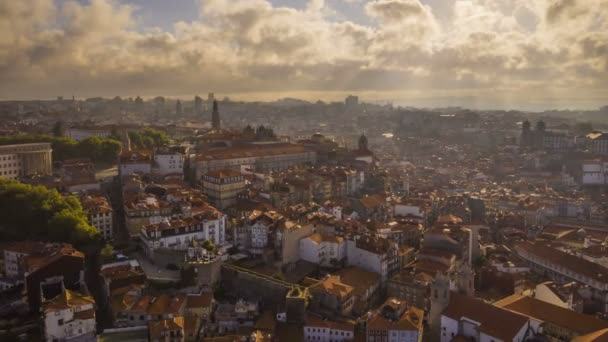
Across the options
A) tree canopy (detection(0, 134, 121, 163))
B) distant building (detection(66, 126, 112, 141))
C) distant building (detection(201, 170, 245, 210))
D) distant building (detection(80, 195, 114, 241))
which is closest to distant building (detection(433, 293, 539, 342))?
distant building (detection(201, 170, 245, 210))

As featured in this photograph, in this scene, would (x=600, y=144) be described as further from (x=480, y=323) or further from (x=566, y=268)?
(x=480, y=323)

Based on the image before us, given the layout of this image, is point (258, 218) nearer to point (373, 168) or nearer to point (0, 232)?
point (0, 232)

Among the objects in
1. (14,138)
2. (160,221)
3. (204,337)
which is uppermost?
(14,138)

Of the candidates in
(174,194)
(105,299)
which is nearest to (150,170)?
(174,194)

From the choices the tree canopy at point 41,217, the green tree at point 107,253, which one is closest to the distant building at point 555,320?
the green tree at point 107,253

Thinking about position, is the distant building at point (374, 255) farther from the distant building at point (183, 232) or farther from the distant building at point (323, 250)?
the distant building at point (183, 232)

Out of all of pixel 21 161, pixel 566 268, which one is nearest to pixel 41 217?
pixel 21 161
